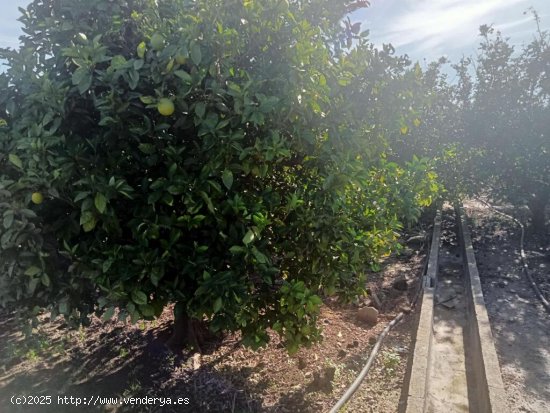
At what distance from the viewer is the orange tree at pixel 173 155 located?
243 cm

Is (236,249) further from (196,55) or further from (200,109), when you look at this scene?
(196,55)

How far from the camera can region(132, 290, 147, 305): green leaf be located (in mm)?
2422

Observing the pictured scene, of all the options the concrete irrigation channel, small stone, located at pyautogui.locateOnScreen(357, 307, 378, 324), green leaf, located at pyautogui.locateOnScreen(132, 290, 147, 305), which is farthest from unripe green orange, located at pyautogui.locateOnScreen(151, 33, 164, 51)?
small stone, located at pyautogui.locateOnScreen(357, 307, 378, 324)

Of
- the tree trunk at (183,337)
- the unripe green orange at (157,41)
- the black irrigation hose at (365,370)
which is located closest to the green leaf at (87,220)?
the unripe green orange at (157,41)

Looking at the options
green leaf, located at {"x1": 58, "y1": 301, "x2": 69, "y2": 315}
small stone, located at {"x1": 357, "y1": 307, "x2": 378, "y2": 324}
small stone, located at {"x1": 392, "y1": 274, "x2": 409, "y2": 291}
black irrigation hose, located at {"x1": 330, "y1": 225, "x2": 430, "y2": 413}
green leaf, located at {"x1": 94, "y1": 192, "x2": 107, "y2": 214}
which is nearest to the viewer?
green leaf, located at {"x1": 94, "y1": 192, "x2": 107, "y2": 214}

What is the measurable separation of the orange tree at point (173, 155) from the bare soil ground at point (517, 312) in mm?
2968

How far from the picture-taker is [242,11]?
8.63 ft

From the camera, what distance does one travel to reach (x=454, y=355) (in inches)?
201

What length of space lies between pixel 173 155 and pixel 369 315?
398cm

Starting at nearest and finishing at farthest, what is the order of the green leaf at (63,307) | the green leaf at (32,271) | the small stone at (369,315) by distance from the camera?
the green leaf at (32,271)
the green leaf at (63,307)
the small stone at (369,315)

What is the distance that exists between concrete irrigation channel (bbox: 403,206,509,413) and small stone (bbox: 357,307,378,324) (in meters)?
0.60

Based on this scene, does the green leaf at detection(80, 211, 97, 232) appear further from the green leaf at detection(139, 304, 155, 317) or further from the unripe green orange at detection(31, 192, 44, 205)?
the green leaf at detection(139, 304, 155, 317)

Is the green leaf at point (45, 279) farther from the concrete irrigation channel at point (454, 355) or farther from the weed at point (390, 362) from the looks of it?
the weed at point (390, 362)

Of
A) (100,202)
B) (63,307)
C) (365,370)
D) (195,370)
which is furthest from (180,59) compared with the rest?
(365,370)
